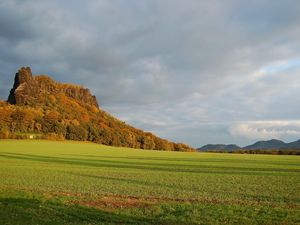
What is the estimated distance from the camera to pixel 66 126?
456 ft

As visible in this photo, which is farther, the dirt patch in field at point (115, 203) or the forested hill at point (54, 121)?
the forested hill at point (54, 121)

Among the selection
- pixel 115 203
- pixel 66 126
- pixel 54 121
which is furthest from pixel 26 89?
pixel 115 203

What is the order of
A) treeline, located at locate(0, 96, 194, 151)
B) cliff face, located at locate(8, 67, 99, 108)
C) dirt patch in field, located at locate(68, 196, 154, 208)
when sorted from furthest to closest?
cliff face, located at locate(8, 67, 99, 108) → treeline, located at locate(0, 96, 194, 151) → dirt patch in field, located at locate(68, 196, 154, 208)

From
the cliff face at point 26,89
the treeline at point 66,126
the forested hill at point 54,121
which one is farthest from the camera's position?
the cliff face at point 26,89

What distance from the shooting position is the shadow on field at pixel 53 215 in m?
15.7

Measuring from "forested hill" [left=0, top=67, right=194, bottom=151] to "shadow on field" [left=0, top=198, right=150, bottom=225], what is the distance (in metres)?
103

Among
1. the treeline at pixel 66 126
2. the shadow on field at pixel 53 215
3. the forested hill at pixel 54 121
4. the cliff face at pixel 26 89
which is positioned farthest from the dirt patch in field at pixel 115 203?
the cliff face at pixel 26 89

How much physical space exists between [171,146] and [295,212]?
153089 mm

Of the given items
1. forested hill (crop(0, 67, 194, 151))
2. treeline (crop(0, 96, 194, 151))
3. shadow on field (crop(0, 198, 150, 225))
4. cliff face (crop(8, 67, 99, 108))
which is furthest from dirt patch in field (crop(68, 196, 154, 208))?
cliff face (crop(8, 67, 99, 108))

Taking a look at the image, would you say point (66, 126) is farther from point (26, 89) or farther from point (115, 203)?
point (115, 203)

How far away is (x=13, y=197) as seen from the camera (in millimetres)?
21250

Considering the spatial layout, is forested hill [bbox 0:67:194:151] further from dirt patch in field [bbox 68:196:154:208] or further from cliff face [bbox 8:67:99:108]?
dirt patch in field [bbox 68:196:154:208]

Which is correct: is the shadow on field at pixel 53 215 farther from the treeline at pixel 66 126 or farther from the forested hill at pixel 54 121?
the treeline at pixel 66 126

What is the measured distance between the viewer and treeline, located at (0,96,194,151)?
426 feet
